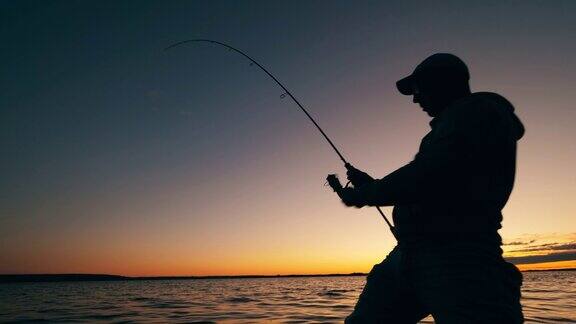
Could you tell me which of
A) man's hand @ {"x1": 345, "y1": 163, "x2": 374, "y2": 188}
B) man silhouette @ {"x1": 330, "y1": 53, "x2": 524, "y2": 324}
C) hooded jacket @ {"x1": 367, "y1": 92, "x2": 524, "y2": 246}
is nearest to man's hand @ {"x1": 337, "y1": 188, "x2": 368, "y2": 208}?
man silhouette @ {"x1": 330, "y1": 53, "x2": 524, "y2": 324}

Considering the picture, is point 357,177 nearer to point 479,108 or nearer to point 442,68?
point 442,68

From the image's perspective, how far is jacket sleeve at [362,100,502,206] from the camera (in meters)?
2.02

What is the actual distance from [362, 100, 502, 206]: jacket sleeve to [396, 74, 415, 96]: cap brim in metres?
0.55

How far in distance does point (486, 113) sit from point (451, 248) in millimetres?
718

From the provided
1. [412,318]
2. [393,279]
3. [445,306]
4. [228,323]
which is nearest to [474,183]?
[445,306]

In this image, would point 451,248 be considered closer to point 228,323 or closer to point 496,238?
point 496,238

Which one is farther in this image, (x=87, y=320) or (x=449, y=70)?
(x=87, y=320)

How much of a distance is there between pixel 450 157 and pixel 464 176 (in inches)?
5.1

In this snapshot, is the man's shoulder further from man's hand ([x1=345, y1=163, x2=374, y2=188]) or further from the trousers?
man's hand ([x1=345, y1=163, x2=374, y2=188])

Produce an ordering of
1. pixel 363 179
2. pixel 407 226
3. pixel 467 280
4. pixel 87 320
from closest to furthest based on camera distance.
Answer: pixel 467 280
pixel 407 226
pixel 363 179
pixel 87 320

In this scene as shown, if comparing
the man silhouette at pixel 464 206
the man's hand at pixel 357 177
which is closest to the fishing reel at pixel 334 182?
the man's hand at pixel 357 177

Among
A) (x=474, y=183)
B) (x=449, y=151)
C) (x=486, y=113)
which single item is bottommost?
(x=474, y=183)

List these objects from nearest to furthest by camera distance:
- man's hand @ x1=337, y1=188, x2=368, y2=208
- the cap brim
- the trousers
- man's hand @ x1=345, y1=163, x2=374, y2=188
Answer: the trousers < man's hand @ x1=337, y1=188, x2=368, y2=208 < the cap brim < man's hand @ x1=345, y1=163, x2=374, y2=188

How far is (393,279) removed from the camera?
2.61 m
